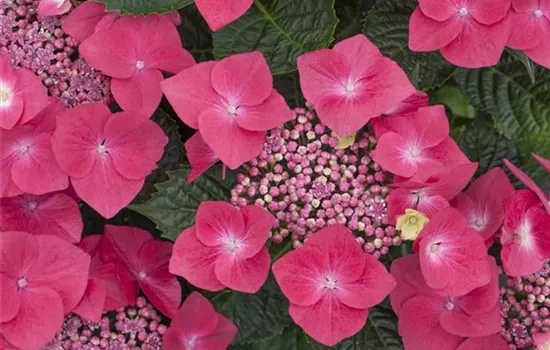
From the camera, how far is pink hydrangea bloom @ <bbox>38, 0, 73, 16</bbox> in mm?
1239

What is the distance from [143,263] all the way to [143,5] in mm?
364

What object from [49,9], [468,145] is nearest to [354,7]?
[468,145]

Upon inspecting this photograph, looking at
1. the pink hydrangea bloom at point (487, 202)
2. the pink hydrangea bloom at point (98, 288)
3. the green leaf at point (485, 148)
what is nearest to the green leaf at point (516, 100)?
the green leaf at point (485, 148)

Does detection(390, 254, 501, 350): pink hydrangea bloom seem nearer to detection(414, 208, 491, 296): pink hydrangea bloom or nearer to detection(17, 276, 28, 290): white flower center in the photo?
detection(414, 208, 491, 296): pink hydrangea bloom

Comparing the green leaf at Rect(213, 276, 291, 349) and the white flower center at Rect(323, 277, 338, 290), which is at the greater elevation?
the white flower center at Rect(323, 277, 338, 290)

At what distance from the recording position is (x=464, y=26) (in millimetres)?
1214

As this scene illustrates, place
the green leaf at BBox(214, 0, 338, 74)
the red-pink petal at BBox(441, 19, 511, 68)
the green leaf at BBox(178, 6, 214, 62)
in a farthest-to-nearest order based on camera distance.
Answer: the green leaf at BBox(178, 6, 214, 62) → the green leaf at BBox(214, 0, 338, 74) → the red-pink petal at BBox(441, 19, 511, 68)

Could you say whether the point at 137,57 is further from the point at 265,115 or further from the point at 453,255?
the point at 453,255

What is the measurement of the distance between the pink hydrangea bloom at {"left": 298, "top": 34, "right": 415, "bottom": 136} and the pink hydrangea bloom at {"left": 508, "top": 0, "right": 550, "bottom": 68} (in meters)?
0.19

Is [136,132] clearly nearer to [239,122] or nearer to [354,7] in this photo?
[239,122]

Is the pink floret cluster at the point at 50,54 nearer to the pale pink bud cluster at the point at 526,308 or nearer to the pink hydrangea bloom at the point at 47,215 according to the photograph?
the pink hydrangea bloom at the point at 47,215

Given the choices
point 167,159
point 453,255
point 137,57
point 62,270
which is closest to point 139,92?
point 137,57

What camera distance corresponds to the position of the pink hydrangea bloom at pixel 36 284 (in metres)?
1.12

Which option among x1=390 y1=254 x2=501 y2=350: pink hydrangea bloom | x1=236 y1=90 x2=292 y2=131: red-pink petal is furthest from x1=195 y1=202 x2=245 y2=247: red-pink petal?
x1=390 y1=254 x2=501 y2=350: pink hydrangea bloom
